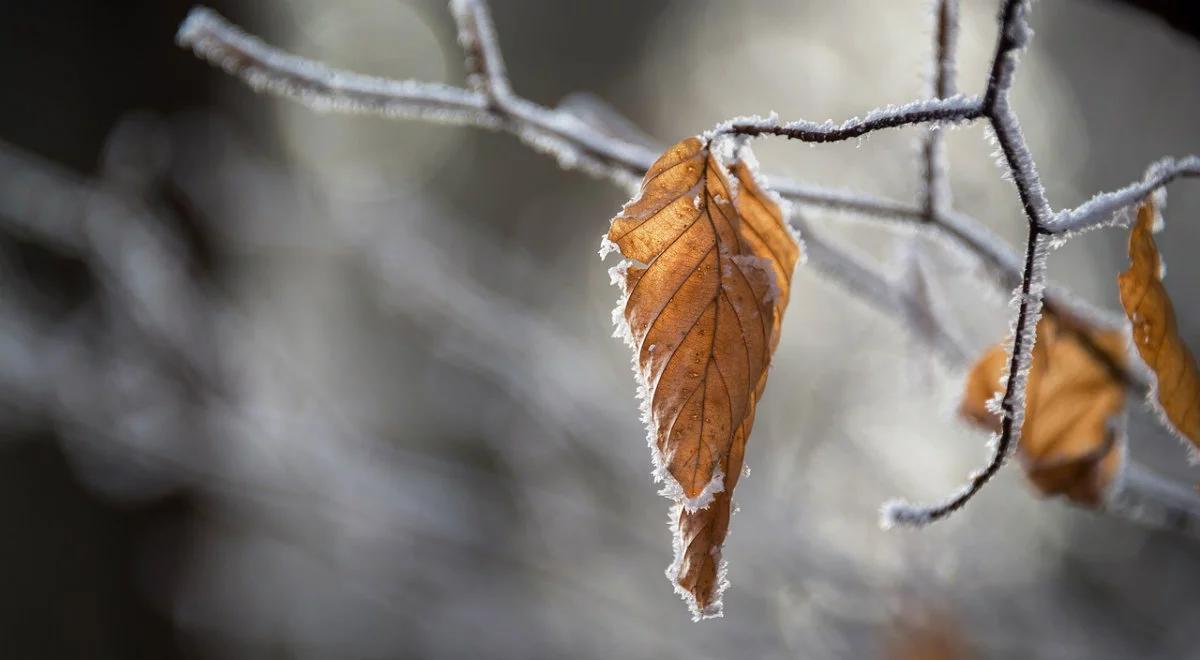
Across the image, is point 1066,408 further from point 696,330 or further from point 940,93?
point 696,330

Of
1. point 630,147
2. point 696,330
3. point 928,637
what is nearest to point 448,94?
point 630,147

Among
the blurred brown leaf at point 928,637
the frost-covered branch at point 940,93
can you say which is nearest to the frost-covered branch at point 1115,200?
the frost-covered branch at point 940,93

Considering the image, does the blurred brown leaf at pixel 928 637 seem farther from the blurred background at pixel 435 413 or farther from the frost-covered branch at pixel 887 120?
the frost-covered branch at pixel 887 120

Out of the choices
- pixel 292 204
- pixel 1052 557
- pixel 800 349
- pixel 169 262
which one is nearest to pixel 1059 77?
pixel 1052 557

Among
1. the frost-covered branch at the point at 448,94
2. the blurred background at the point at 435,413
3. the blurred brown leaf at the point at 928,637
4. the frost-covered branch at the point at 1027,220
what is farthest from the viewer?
the blurred background at the point at 435,413

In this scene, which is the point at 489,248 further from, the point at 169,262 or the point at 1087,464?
the point at 1087,464

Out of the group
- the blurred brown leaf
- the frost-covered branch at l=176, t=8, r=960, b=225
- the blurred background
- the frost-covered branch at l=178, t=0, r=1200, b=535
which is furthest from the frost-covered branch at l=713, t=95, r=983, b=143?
the blurred brown leaf
